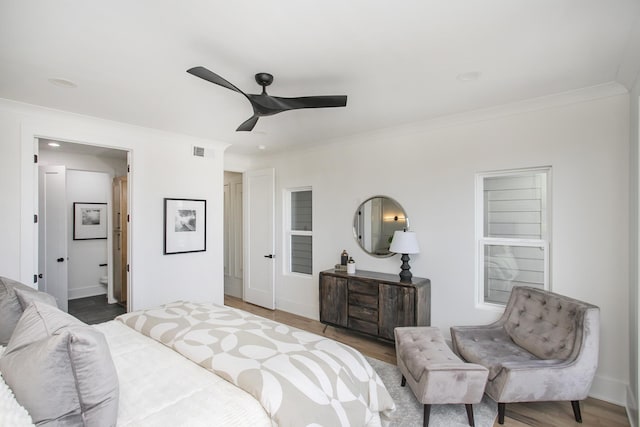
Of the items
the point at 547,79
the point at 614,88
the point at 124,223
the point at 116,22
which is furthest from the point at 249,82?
the point at 124,223

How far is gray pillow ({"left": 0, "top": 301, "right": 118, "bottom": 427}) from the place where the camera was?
1022 mm

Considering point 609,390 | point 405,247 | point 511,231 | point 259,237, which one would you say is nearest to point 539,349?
point 609,390

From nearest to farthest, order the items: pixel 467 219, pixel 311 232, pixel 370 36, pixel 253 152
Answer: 1. pixel 370 36
2. pixel 467 219
3. pixel 311 232
4. pixel 253 152

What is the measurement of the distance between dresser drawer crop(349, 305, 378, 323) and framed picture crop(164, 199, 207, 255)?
2.23m

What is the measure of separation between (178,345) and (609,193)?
3.49 metres

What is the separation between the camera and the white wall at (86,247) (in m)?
5.21

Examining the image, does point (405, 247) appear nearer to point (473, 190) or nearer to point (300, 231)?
point (473, 190)

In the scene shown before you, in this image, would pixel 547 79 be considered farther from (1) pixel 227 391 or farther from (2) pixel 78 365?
(2) pixel 78 365

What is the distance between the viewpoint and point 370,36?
1.84 meters

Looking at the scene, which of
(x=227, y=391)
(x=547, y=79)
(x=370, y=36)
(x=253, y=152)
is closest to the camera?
(x=227, y=391)

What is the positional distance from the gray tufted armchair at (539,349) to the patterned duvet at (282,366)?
0.94m

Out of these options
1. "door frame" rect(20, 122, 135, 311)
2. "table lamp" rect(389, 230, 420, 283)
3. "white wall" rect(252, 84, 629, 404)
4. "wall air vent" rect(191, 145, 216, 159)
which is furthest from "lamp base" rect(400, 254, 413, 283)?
"door frame" rect(20, 122, 135, 311)

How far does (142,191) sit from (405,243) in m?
3.17

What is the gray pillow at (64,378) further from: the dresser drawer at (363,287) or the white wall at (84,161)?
the white wall at (84,161)
